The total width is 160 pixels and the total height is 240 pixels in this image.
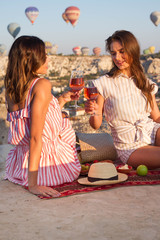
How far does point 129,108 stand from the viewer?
144 inches

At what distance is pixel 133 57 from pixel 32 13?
54.6 meters

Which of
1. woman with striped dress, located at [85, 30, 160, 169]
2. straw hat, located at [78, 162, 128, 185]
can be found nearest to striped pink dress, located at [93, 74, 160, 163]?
woman with striped dress, located at [85, 30, 160, 169]

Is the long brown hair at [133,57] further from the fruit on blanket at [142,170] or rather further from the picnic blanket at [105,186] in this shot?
the picnic blanket at [105,186]

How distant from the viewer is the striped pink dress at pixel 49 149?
119 inches

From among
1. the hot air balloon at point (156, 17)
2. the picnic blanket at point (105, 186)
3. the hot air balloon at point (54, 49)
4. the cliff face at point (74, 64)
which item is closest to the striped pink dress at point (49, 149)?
the picnic blanket at point (105, 186)

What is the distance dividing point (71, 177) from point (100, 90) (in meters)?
1.08

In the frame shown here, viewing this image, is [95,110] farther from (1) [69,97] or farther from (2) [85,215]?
(2) [85,215]

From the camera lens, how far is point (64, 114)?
12.0 ft

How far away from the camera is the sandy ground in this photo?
206 centimetres

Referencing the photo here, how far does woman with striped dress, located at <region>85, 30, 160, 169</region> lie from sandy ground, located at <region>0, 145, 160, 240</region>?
0.64m

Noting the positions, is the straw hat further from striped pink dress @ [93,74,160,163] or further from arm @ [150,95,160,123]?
arm @ [150,95,160,123]

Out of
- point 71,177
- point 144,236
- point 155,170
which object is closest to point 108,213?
point 144,236

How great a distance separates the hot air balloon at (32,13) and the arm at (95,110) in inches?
2136

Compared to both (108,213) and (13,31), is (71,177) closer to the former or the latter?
(108,213)
